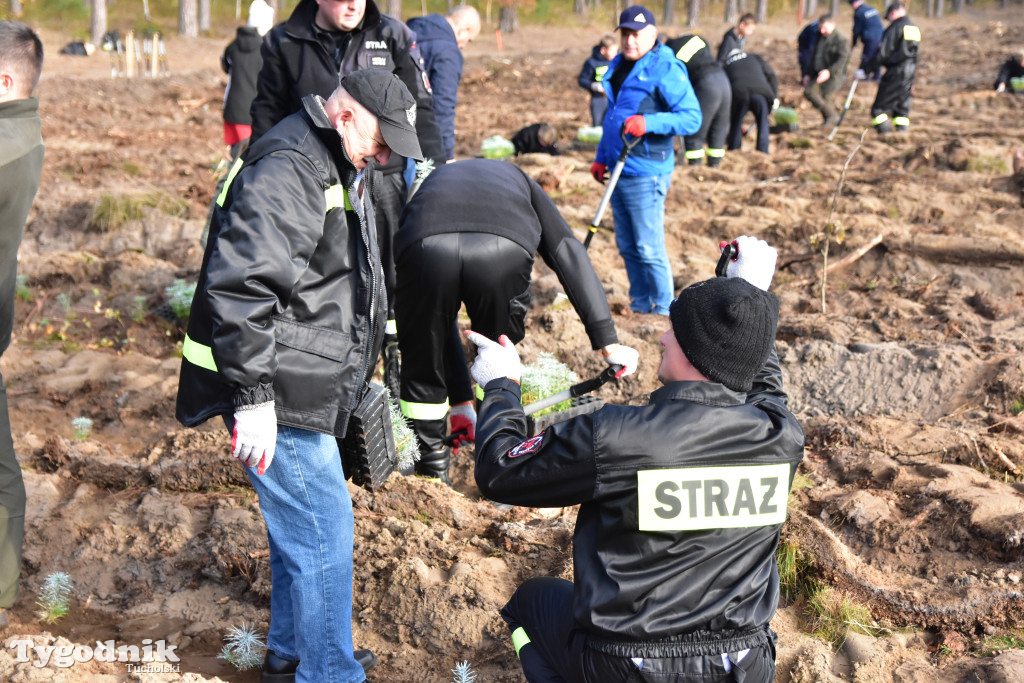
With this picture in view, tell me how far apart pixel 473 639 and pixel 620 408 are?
158 centimetres

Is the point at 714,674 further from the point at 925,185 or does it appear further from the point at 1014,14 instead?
the point at 1014,14

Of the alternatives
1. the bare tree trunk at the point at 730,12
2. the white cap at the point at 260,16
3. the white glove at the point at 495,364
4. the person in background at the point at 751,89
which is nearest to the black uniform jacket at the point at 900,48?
the person in background at the point at 751,89

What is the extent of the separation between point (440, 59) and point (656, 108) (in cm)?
161

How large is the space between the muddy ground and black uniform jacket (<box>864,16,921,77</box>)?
5.26 ft

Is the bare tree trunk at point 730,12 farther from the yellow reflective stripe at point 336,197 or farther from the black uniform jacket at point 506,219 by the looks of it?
the yellow reflective stripe at point 336,197

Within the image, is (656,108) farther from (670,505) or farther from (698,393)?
(670,505)

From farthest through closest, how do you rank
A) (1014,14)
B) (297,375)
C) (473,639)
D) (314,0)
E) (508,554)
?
(1014,14) < (314,0) < (508,554) < (473,639) < (297,375)

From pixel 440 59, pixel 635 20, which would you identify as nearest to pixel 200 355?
pixel 635 20

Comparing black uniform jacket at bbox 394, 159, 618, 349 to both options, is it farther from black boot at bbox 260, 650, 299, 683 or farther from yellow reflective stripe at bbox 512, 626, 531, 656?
black boot at bbox 260, 650, 299, 683

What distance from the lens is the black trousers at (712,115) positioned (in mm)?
9023

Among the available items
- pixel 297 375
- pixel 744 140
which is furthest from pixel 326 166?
pixel 744 140

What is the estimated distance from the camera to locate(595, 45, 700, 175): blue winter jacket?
5609 mm

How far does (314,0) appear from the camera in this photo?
4359 millimetres

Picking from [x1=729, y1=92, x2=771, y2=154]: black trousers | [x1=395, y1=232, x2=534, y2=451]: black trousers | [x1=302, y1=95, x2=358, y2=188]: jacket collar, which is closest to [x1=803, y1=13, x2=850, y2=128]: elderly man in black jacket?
[x1=729, y1=92, x2=771, y2=154]: black trousers
